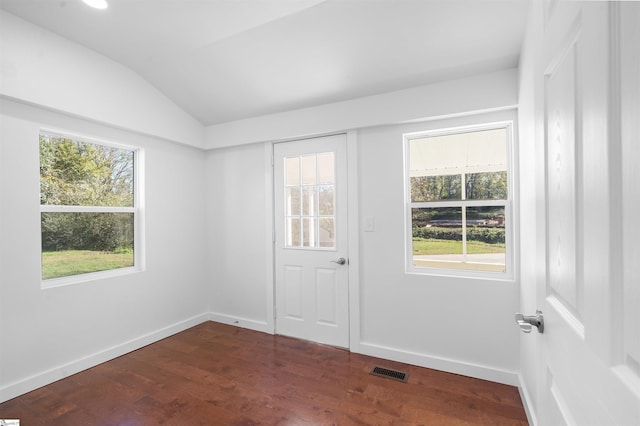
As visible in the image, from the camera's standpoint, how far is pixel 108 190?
9.64 feet

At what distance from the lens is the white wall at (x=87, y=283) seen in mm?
2184

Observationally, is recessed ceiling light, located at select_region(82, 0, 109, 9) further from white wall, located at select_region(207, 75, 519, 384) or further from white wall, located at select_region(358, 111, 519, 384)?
white wall, located at select_region(358, 111, 519, 384)

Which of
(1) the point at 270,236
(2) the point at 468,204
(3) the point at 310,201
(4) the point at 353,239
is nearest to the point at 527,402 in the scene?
(2) the point at 468,204

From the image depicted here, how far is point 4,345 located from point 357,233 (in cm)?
285

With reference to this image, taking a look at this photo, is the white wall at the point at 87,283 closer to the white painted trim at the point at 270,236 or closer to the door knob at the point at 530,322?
the white painted trim at the point at 270,236

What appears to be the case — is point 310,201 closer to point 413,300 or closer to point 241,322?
point 413,300

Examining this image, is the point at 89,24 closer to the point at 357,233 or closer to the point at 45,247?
the point at 45,247

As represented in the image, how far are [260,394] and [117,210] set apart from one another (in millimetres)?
2241

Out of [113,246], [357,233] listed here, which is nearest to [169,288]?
[113,246]

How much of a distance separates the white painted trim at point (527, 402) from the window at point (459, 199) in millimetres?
815

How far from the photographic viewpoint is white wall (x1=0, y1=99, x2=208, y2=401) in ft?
7.16

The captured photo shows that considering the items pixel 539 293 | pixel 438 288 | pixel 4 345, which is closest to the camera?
pixel 539 293

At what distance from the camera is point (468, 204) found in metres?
2.52

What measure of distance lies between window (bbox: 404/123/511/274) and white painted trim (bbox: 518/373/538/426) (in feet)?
2.67
